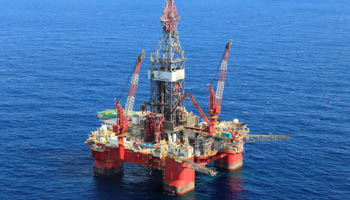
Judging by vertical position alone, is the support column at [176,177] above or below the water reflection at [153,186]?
above

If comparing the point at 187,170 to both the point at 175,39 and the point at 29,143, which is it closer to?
the point at 175,39

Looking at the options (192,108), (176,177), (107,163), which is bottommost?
(176,177)

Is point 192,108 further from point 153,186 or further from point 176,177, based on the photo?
point 176,177

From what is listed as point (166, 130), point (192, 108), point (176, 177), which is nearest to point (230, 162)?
point (166, 130)

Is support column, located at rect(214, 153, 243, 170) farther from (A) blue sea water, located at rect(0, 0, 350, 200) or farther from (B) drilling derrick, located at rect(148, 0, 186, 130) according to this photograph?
(B) drilling derrick, located at rect(148, 0, 186, 130)

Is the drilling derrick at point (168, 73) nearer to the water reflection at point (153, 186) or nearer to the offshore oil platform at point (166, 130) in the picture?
the offshore oil platform at point (166, 130)

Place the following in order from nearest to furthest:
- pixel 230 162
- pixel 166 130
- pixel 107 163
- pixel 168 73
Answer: pixel 168 73, pixel 166 130, pixel 107 163, pixel 230 162

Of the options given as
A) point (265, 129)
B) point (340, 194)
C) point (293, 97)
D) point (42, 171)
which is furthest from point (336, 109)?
point (42, 171)

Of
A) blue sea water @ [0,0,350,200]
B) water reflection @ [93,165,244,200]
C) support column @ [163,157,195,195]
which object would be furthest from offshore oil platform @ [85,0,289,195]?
blue sea water @ [0,0,350,200]

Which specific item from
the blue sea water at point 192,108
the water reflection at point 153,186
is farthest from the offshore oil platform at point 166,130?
the blue sea water at point 192,108
